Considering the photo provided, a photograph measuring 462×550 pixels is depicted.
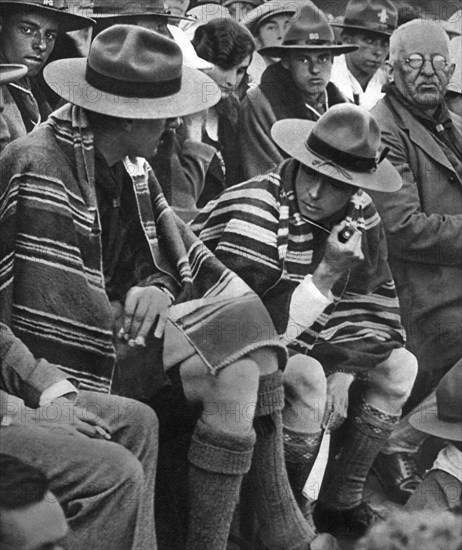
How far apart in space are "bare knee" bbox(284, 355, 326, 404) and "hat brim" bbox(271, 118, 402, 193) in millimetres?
694

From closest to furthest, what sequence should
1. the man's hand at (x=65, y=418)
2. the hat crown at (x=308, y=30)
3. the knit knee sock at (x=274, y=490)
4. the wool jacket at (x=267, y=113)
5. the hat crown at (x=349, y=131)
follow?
the man's hand at (x=65, y=418) < the knit knee sock at (x=274, y=490) < the hat crown at (x=349, y=131) < the wool jacket at (x=267, y=113) < the hat crown at (x=308, y=30)

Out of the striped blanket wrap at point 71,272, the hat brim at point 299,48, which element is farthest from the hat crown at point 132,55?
the hat brim at point 299,48

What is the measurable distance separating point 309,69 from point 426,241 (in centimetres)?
90

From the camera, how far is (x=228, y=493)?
4645mm

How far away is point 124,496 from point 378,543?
4.47 feet

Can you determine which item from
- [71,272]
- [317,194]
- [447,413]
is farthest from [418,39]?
[71,272]

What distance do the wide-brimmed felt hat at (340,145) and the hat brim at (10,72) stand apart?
1.29 metres

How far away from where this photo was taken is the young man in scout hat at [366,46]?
266 inches

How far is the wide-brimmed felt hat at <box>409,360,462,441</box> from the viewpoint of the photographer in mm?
5746

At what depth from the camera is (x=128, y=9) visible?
5.73m

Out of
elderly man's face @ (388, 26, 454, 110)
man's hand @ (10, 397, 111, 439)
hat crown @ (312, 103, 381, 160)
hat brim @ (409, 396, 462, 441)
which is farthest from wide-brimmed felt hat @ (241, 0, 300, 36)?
man's hand @ (10, 397, 111, 439)

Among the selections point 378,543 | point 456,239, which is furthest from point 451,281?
point 378,543

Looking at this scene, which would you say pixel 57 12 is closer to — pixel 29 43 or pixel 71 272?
pixel 29 43

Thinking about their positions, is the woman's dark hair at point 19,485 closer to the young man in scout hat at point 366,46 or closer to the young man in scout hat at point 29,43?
the young man in scout hat at point 29,43
